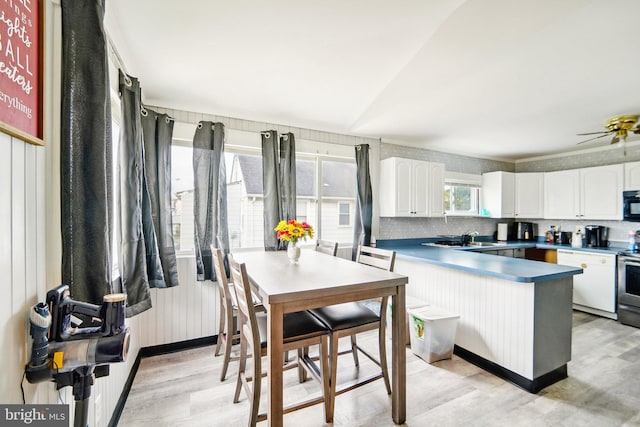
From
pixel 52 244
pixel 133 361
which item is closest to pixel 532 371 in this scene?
pixel 52 244

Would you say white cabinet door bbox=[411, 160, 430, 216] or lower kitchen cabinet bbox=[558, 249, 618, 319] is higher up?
white cabinet door bbox=[411, 160, 430, 216]

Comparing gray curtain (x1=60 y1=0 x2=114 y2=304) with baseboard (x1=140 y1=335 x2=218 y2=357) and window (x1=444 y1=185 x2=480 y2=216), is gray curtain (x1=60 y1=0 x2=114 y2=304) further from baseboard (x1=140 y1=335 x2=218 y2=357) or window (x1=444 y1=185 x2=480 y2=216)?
window (x1=444 y1=185 x2=480 y2=216)

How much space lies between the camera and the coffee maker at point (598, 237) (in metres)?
3.99

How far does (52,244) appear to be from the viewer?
1.00 m

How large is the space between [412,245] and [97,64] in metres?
3.90

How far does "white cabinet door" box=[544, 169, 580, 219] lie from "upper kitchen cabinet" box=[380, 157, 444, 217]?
2.06m

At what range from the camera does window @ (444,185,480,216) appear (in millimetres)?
4527


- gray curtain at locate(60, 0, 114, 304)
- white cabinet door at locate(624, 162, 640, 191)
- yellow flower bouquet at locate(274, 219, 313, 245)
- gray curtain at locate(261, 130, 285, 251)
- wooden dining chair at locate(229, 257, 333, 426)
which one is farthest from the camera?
white cabinet door at locate(624, 162, 640, 191)

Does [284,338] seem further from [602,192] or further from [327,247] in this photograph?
[602,192]

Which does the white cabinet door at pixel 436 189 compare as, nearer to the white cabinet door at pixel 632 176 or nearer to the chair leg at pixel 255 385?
the white cabinet door at pixel 632 176

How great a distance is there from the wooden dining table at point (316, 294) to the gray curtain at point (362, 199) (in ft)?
4.85

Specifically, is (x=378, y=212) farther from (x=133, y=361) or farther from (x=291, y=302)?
(x=133, y=361)

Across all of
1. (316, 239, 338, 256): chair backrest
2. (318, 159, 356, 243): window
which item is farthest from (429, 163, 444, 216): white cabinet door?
(316, 239, 338, 256): chair backrest

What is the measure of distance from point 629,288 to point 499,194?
1.92 meters
